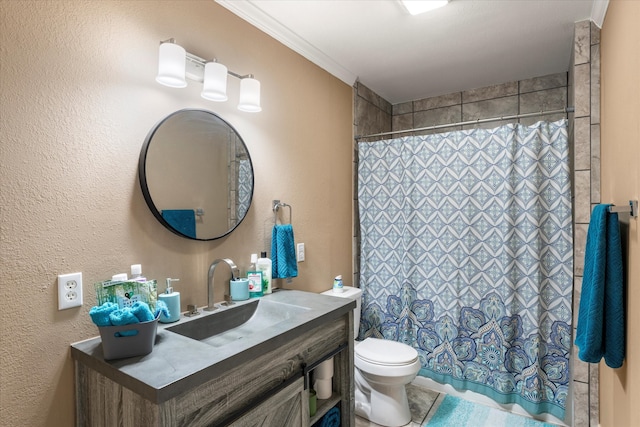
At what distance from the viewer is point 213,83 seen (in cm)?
156

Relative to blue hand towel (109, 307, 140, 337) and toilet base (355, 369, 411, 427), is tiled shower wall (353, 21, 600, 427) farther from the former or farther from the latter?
blue hand towel (109, 307, 140, 337)

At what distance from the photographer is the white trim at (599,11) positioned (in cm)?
176

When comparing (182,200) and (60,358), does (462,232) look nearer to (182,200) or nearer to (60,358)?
(182,200)

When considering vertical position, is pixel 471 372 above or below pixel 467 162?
below

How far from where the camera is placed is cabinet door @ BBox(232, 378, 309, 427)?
1.20 meters

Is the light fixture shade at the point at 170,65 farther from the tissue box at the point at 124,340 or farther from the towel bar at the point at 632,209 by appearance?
the towel bar at the point at 632,209

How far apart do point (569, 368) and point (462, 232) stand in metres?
1.00

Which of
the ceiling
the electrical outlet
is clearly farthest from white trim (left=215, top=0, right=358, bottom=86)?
the electrical outlet

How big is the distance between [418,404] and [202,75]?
2.37 metres

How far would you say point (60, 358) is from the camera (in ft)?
3.88

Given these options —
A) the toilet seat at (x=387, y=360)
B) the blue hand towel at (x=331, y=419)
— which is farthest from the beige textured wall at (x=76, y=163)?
the toilet seat at (x=387, y=360)

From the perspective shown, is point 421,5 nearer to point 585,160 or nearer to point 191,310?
point 585,160

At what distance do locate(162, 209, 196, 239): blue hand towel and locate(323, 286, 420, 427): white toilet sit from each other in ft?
4.19

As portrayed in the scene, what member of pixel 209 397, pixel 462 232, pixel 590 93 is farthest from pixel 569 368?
pixel 209 397
